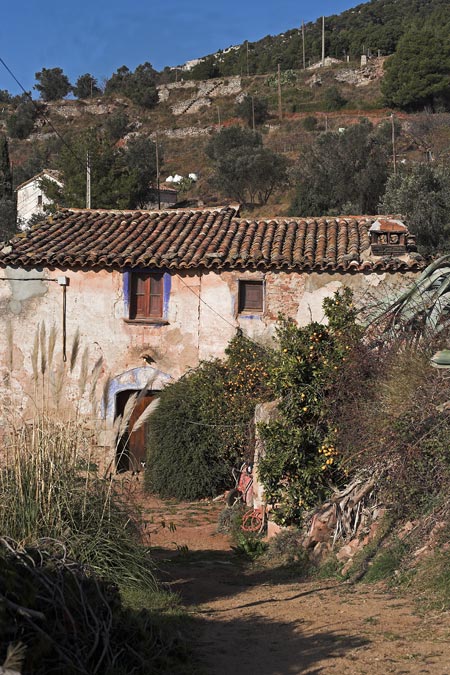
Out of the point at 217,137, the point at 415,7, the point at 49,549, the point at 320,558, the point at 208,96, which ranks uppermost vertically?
the point at 415,7

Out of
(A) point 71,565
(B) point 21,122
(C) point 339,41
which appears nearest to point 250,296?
(A) point 71,565

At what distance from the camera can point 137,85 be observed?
73750mm

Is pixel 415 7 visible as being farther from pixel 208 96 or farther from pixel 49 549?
pixel 49 549

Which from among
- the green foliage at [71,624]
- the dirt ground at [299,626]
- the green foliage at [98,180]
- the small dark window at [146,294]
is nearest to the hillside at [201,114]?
the green foliage at [98,180]

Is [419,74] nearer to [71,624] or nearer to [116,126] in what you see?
[116,126]

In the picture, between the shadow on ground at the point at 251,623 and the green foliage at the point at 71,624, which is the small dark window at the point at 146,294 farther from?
the green foliage at the point at 71,624

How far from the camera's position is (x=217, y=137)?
157 feet

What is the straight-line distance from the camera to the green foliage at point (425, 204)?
2734cm

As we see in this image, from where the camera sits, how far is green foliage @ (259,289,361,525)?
34.8 feet

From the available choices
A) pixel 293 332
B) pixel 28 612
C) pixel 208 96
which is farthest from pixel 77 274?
pixel 208 96

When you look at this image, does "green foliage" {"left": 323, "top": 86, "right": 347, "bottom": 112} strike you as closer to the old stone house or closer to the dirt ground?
the old stone house

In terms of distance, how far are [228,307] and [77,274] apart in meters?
3.37

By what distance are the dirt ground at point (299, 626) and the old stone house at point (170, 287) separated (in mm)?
8462

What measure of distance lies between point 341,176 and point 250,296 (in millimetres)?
19866
